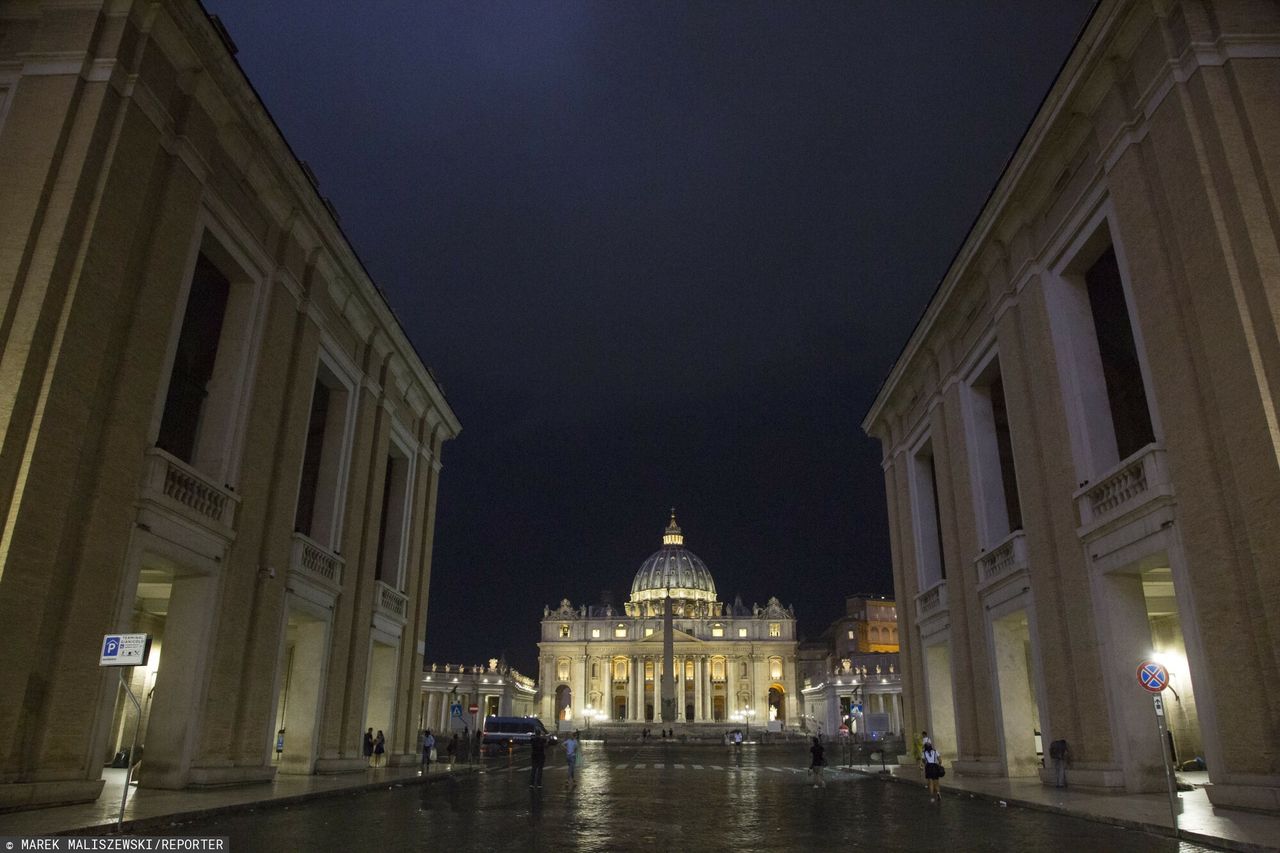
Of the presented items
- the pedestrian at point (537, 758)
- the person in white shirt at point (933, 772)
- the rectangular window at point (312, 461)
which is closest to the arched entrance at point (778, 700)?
the rectangular window at point (312, 461)

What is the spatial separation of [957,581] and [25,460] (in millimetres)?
24122

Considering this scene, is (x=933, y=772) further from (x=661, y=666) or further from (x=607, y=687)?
(x=607, y=687)

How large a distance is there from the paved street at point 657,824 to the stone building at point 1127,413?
3570mm

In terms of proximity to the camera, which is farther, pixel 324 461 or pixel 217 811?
pixel 324 461

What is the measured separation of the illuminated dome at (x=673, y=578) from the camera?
170m

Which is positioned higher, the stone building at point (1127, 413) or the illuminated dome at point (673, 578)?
the illuminated dome at point (673, 578)

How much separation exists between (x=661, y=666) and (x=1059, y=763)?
131580 mm

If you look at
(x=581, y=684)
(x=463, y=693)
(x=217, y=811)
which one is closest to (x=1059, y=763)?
(x=217, y=811)

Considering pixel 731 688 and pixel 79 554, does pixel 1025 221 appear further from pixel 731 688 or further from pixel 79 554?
pixel 731 688

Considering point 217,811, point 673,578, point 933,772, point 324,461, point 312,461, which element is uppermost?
point 673,578

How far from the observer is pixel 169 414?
1906cm

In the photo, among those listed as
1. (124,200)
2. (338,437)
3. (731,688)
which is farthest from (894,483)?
(731,688)

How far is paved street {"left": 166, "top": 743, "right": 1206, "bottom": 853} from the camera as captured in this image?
11.4 meters

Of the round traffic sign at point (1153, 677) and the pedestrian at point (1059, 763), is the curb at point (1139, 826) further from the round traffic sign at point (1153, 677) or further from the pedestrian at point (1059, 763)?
the round traffic sign at point (1153, 677)
